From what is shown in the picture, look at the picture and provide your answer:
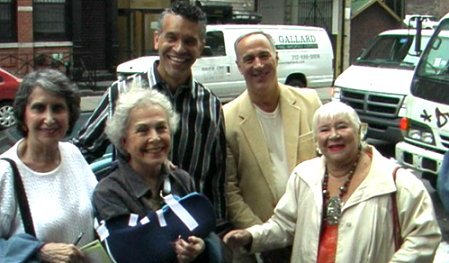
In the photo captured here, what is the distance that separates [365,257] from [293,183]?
1.57 feet

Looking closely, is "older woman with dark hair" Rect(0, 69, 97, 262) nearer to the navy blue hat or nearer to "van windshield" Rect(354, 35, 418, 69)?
the navy blue hat

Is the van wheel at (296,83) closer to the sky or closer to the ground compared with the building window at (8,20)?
closer to the ground

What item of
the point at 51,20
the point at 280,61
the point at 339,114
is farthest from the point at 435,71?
the point at 51,20

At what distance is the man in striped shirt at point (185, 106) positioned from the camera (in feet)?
11.0

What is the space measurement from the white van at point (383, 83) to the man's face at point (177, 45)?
8.90 m

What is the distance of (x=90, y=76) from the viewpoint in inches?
902

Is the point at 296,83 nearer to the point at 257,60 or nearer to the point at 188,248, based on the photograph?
the point at 257,60

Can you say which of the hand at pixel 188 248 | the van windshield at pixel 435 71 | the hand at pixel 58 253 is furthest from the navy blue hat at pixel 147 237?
the van windshield at pixel 435 71

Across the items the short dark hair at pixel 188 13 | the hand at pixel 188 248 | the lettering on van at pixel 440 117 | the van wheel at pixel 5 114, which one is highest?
the short dark hair at pixel 188 13

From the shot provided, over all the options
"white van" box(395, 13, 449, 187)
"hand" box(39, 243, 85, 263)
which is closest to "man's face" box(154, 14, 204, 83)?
"hand" box(39, 243, 85, 263)

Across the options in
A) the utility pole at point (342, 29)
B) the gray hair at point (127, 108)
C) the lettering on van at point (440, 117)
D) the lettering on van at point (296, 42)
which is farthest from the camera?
the utility pole at point (342, 29)

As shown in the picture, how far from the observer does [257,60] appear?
11.7ft

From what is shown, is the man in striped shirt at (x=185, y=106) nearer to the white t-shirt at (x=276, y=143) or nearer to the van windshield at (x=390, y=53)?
the white t-shirt at (x=276, y=143)

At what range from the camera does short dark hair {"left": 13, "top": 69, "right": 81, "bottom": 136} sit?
2.81m
